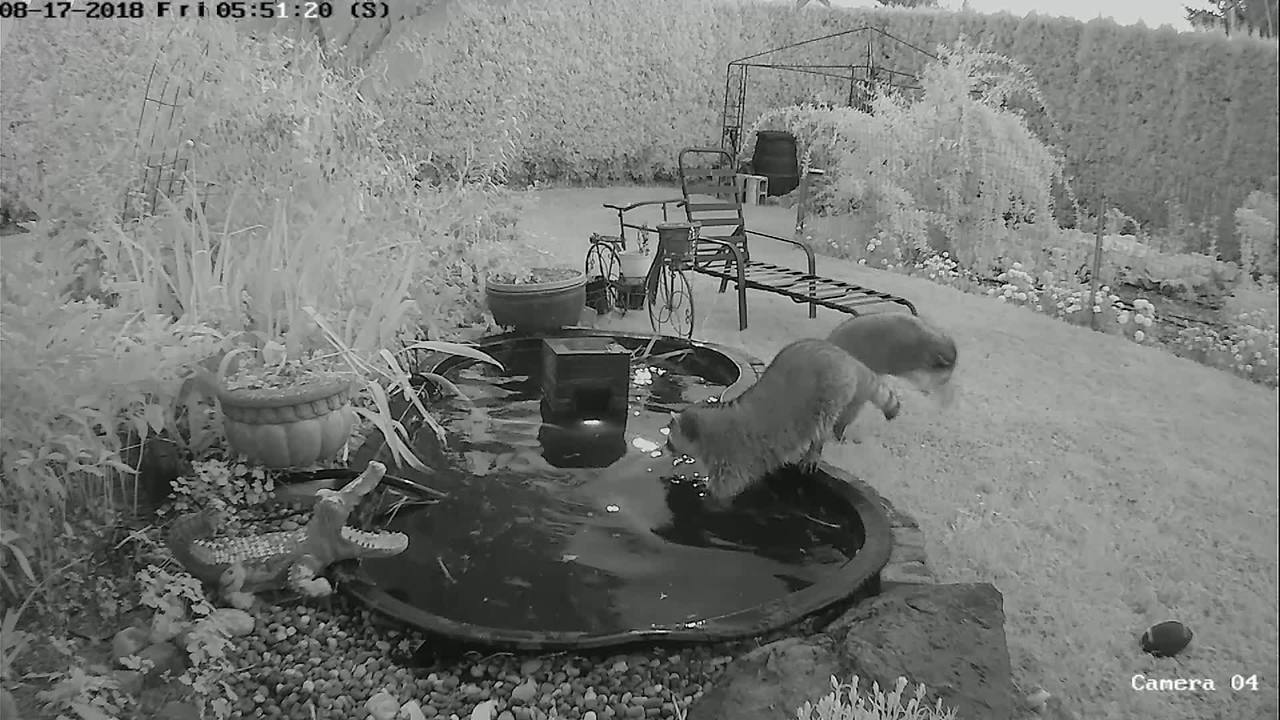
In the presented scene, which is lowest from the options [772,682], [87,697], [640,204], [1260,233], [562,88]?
[87,697]

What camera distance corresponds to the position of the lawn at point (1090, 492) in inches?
48.4

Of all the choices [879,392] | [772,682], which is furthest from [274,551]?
[879,392]

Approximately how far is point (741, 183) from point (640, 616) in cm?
143

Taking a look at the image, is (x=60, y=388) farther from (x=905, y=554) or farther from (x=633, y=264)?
(x=633, y=264)

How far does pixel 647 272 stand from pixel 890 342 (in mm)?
1251

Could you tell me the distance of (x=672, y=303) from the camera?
112 inches

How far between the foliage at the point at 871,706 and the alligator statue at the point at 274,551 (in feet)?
2.71

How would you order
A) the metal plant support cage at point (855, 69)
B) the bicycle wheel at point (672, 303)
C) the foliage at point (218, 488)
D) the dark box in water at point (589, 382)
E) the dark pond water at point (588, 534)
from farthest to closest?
the bicycle wheel at point (672, 303) < the dark box in water at point (589, 382) < the metal plant support cage at point (855, 69) < the foliage at point (218, 488) < the dark pond water at point (588, 534)

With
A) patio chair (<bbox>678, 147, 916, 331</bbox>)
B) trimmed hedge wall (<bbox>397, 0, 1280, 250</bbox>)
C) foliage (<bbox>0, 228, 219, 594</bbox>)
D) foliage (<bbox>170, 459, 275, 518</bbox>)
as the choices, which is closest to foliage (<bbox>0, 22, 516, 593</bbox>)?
foliage (<bbox>0, 228, 219, 594</bbox>)

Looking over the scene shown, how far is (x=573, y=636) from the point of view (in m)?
1.25

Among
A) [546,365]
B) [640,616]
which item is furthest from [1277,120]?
[546,365]

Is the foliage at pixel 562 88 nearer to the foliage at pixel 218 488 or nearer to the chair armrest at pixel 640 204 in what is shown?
the chair armrest at pixel 640 204

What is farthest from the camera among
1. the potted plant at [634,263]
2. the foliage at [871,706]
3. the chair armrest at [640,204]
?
the potted plant at [634,263]

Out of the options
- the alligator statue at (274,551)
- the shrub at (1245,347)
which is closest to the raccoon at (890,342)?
the shrub at (1245,347)
